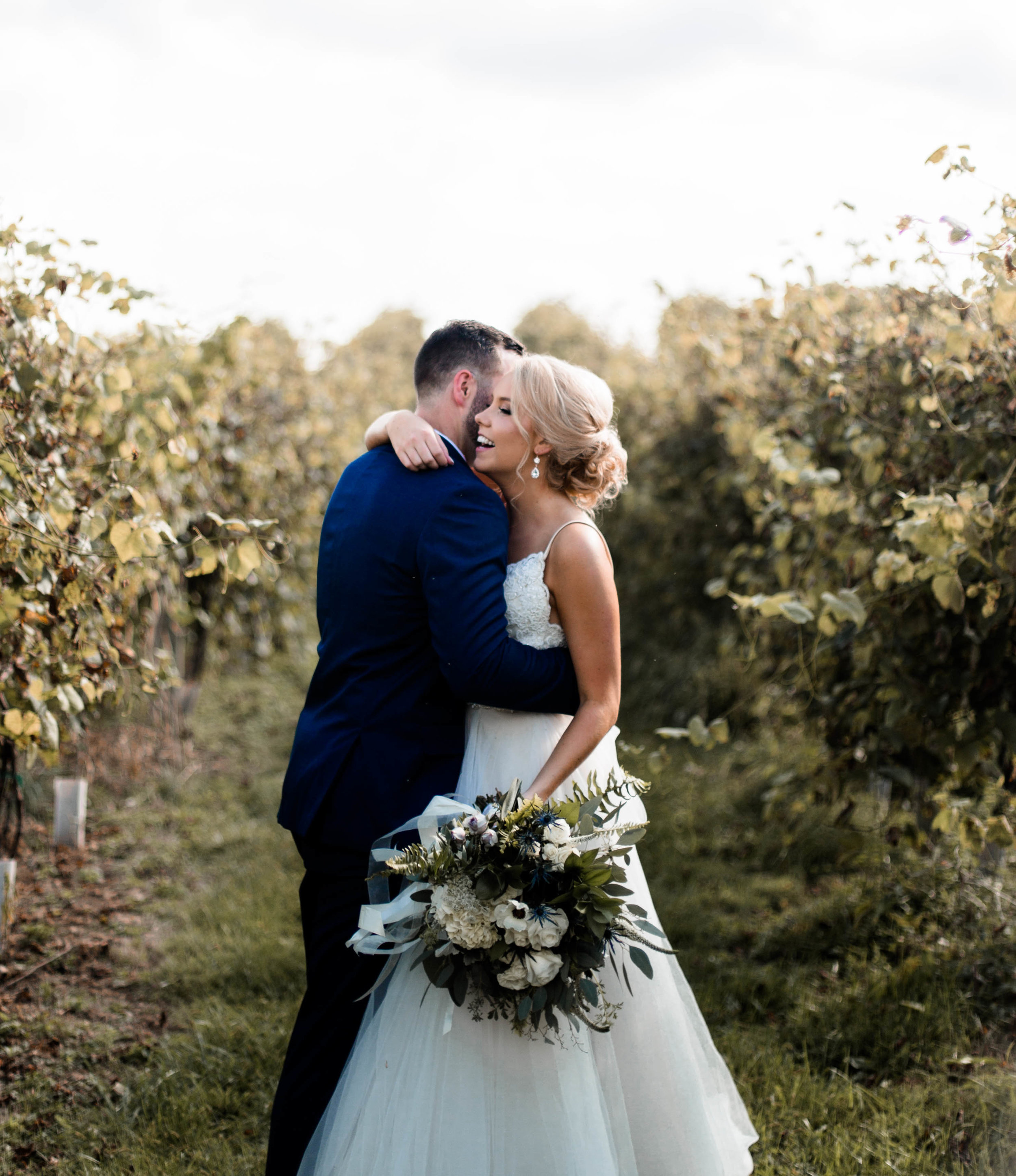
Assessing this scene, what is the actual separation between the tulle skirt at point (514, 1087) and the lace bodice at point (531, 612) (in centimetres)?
19

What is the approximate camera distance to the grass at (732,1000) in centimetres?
280

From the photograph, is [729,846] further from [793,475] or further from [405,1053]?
[405,1053]

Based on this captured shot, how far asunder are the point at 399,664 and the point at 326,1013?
0.81 metres

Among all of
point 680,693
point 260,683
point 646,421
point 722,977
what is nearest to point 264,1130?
point 722,977

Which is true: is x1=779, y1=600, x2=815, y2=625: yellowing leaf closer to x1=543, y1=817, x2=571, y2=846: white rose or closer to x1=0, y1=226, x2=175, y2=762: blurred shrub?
x1=543, y1=817, x2=571, y2=846: white rose

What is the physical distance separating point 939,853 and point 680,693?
9.38ft

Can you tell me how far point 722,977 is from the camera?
3.79m

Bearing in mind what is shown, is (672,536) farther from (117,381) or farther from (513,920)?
(513,920)

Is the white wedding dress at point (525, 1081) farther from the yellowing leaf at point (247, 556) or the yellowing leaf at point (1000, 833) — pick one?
the yellowing leaf at point (1000, 833)

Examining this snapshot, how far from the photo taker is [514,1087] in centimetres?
211

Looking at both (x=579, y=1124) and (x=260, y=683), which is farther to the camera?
(x=260, y=683)

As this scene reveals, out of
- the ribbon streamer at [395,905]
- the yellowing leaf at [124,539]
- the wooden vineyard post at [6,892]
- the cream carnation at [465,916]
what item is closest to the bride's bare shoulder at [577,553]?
the ribbon streamer at [395,905]

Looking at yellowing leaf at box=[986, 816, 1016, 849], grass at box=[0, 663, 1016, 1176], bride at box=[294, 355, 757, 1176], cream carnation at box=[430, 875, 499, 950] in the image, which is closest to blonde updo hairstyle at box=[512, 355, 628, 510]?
bride at box=[294, 355, 757, 1176]

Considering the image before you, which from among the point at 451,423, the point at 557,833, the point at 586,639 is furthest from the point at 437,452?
the point at 557,833
